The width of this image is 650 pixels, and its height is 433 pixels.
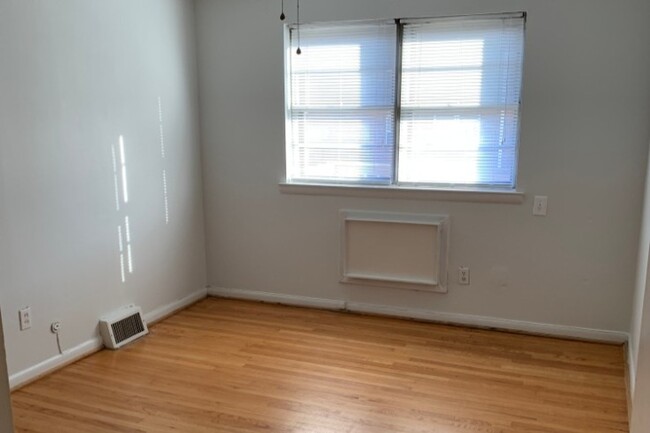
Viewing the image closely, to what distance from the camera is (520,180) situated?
3518 millimetres

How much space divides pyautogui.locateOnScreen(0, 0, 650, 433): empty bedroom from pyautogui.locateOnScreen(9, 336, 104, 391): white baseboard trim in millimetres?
16

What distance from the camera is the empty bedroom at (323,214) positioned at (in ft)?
9.11

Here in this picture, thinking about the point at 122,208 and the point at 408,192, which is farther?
the point at 408,192

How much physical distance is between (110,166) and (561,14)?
2965 mm

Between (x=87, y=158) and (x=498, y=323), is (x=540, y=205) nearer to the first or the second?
(x=498, y=323)

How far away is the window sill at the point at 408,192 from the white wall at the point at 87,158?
937mm

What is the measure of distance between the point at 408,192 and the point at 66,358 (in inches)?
95.5

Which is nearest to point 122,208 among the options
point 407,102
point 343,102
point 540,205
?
point 343,102

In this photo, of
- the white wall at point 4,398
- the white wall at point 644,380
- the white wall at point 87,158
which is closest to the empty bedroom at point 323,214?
the white wall at point 87,158

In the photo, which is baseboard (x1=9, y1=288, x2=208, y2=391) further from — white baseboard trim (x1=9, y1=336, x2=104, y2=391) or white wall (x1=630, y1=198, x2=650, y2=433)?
white wall (x1=630, y1=198, x2=650, y2=433)

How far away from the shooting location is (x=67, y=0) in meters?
3.03

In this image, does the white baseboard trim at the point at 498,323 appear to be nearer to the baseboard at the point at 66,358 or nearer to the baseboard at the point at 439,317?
the baseboard at the point at 439,317

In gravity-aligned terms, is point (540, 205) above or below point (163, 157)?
below

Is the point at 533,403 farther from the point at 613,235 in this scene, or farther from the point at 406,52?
the point at 406,52
